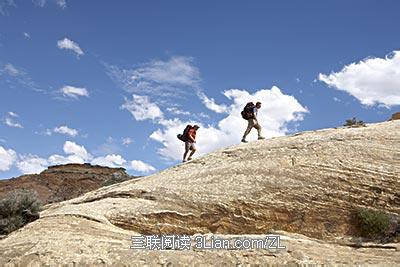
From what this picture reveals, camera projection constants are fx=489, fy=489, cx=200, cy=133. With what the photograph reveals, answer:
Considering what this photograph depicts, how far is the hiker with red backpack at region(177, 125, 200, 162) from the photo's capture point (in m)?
22.5

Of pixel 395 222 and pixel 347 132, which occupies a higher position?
pixel 347 132

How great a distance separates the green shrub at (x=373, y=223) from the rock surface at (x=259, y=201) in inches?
13.3

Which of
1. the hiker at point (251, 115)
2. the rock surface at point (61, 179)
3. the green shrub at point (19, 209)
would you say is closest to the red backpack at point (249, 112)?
the hiker at point (251, 115)

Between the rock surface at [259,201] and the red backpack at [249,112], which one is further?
the red backpack at [249,112]

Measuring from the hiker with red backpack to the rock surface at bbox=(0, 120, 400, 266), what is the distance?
176 inches

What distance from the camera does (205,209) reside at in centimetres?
1488

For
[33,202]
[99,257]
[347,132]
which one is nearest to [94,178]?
[33,202]

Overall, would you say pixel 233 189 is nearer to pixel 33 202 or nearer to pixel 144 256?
pixel 144 256

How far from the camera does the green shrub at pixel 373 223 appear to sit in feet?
46.7

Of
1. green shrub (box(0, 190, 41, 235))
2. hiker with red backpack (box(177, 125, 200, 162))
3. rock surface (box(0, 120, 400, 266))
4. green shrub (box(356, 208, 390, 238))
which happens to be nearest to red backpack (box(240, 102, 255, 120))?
hiker with red backpack (box(177, 125, 200, 162))

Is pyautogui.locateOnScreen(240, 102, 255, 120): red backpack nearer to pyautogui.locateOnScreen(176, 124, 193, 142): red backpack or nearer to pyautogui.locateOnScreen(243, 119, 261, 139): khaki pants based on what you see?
pyautogui.locateOnScreen(243, 119, 261, 139): khaki pants

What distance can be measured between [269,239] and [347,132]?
8343mm

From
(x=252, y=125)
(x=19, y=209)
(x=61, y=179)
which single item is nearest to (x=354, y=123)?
(x=252, y=125)

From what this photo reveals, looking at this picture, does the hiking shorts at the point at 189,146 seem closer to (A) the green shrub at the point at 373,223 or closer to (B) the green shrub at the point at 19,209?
(B) the green shrub at the point at 19,209
